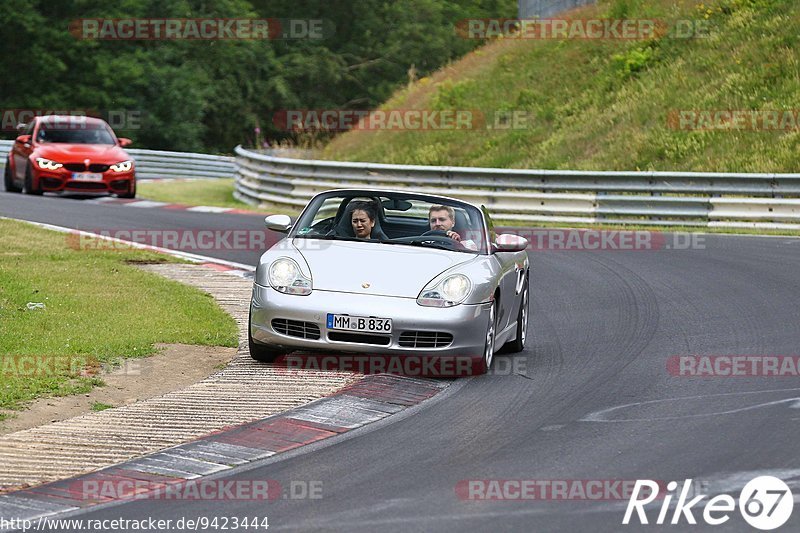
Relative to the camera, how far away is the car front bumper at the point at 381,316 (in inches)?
392

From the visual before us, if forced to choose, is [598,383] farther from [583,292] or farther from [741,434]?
[583,292]

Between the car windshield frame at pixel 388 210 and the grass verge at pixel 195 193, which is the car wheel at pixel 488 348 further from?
the grass verge at pixel 195 193

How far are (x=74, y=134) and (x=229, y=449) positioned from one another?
2091cm

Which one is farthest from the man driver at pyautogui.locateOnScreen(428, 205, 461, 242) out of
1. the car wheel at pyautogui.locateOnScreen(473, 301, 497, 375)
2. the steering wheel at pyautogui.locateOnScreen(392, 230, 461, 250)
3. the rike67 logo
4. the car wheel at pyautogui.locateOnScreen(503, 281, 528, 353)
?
the rike67 logo

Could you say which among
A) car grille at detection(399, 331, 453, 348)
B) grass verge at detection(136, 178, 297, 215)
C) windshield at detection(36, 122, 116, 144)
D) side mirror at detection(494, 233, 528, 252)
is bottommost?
grass verge at detection(136, 178, 297, 215)

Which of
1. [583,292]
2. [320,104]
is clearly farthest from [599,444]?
[320,104]

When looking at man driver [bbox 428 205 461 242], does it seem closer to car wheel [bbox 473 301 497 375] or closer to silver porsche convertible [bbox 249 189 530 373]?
silver porsche convertible [bbox 249 189 530 373]

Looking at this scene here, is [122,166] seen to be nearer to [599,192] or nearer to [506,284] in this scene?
[599,192]

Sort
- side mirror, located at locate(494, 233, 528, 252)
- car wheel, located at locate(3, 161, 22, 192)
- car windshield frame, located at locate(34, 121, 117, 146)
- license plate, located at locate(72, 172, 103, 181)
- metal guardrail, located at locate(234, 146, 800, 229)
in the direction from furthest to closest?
car wheel, located at locate(3, 161, 22, 192)
car windshield frame, located at locate(34, 121, 117, 146)
license plate, located at locate(72, 172, 103, 181)
metal guardrail, located at locate(234, 146, 800, 229)
side mirror, located at locate(494, 233, 528, 252)

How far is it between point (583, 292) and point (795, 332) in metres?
3.41

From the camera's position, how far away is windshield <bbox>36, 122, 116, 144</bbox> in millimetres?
27344

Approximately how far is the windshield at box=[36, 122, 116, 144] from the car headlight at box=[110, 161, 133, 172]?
2.71 feet

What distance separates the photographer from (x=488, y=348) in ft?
34.0

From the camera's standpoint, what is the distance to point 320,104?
69688 millimetres
